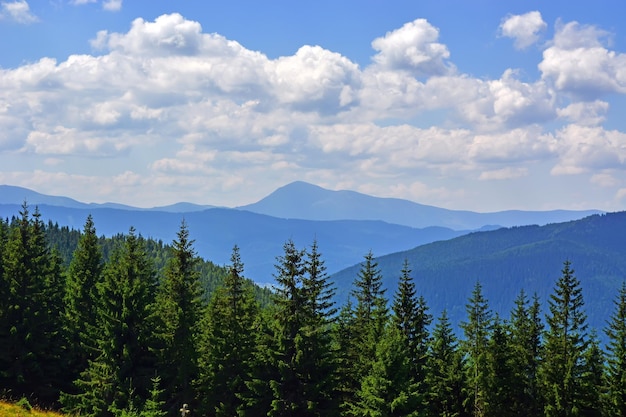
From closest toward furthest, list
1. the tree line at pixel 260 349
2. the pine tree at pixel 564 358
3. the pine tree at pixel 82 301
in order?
the tree line at pixel 260 349
the pine tree at pixel 82 301
the pine tree at pixel 564 358

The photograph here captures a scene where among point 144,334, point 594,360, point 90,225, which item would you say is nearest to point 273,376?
point 144,334

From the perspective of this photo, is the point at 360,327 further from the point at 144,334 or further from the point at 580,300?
the point at 580,300

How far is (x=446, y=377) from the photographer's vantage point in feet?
164

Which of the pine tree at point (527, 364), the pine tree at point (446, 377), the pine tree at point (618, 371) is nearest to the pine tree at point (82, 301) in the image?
the pine tree at point (446, 377)

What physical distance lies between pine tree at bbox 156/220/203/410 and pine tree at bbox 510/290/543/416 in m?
26.0

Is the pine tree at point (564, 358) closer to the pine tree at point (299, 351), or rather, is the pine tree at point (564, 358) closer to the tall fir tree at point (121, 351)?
the pine tree at point (299, 351)

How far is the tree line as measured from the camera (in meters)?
37.3

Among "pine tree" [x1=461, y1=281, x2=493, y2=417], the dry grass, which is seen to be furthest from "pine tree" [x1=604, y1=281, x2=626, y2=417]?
the dry grass

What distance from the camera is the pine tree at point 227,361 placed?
3906 centimetres

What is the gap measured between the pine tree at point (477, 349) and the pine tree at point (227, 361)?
19.5 metres

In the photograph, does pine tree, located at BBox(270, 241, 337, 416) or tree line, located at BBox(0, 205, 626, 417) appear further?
tree line, located at BBox(0, 205, 626, 417)

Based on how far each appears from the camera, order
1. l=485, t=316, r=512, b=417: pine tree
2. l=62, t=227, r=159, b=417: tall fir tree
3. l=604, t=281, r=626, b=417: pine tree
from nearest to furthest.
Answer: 1. l=62, t=227, r=159, b=417: tall fir tree
2. l=604, t=281, r=626, b=417: pine tree
3. l=485, t=316, r=512, b=417: pine tree

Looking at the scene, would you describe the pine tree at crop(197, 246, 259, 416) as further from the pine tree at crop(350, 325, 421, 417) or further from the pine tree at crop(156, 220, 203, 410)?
the pine tree at crop(350, 325, 421, 417)

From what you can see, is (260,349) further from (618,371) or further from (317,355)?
(618,371)
